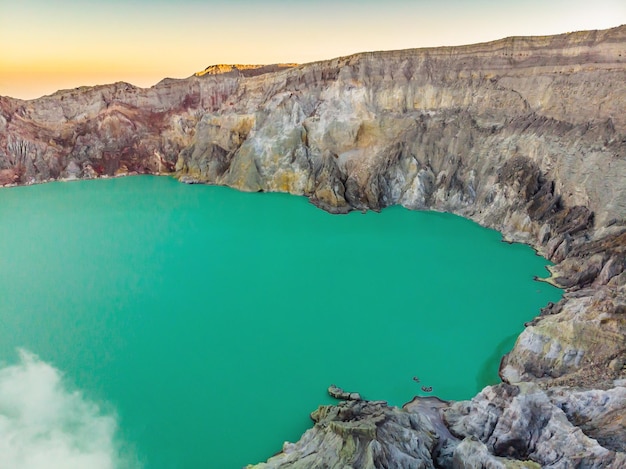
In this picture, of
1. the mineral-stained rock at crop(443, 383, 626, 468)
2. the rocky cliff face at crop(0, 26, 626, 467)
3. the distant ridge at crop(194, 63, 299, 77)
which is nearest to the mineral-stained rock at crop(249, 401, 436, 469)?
the rocky cliff face at crop(0, 26, 626, 467)

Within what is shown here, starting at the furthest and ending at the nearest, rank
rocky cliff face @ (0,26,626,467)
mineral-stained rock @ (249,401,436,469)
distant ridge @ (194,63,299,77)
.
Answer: distant ridge @ (194,63,299,77), rocky cliff face @ (0,26,626,467), mineral-stained rock @ (249,401,436,469)

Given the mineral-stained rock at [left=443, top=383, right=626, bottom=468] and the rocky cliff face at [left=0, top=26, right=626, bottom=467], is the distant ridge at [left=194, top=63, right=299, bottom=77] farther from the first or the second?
the mineral-stained rock at [left=443, top=383, right=626, bottom=468]

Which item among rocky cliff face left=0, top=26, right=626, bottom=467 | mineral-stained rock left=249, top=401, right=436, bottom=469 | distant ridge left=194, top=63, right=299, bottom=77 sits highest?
distant ridge left=194, top=63, right=299, bottom=77

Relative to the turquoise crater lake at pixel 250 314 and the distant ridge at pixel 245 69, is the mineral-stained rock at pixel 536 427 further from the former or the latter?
the distant ridge at pixel 245 69

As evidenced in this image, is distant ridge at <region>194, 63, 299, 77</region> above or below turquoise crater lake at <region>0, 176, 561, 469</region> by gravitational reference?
above

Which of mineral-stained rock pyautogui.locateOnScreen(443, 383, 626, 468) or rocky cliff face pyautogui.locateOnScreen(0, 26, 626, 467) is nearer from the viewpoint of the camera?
mineral-stained rock pyautogui.locateOnScreen(443, 383, 626, 468)

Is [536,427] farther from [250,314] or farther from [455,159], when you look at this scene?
[455,159]

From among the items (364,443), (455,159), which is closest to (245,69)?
(455,159)
